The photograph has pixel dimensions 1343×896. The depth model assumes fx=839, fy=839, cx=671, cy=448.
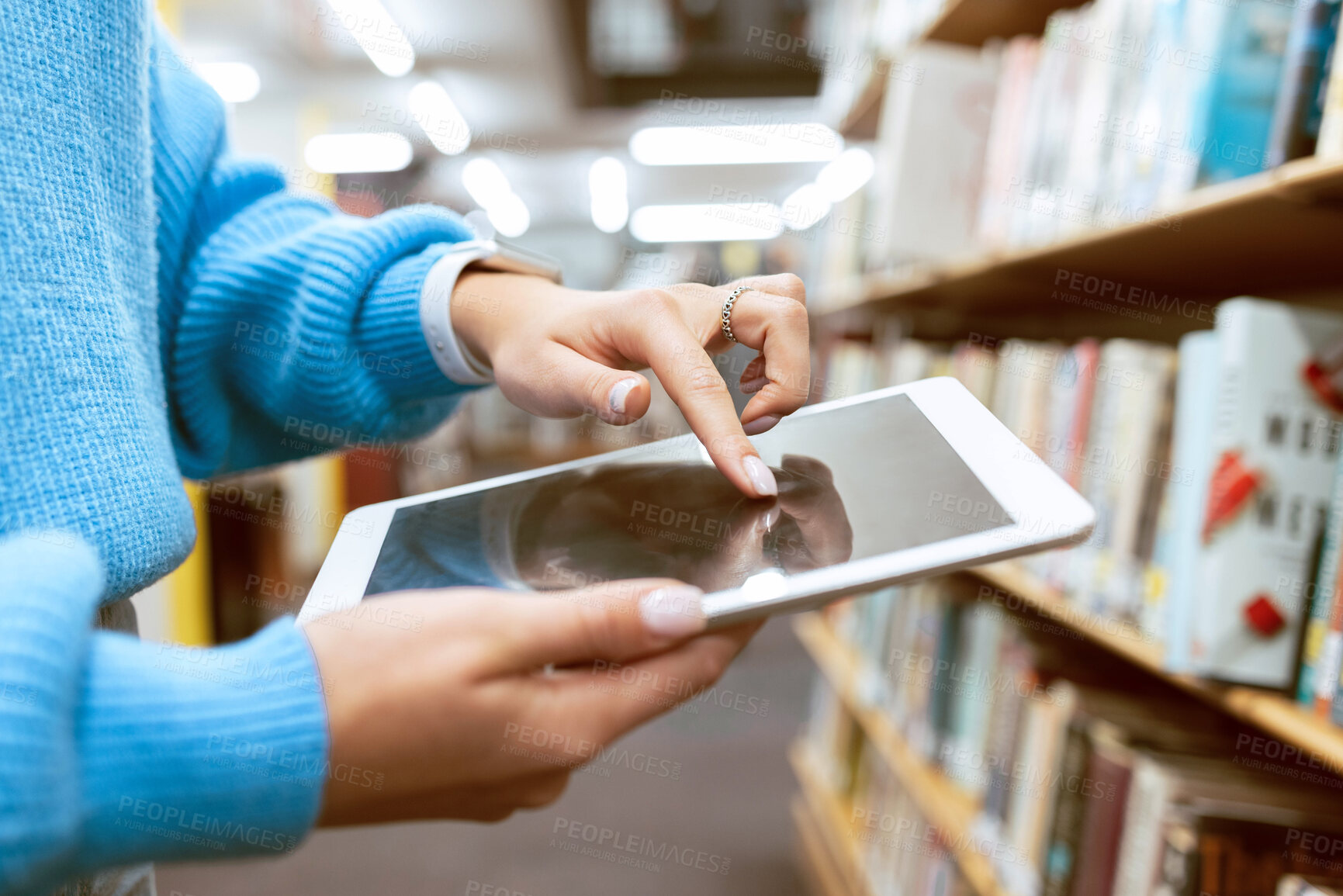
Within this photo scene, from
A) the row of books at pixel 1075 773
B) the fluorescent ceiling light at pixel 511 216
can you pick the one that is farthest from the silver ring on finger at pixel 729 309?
the fluorescent ceiling light at pixel 511 216

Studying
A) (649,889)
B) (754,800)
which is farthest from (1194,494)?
(754,800)

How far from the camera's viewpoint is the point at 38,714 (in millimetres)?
309

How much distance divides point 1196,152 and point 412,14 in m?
4.51

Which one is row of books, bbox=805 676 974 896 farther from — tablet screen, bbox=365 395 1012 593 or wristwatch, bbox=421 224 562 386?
wristwatch, bbox=421 224 562 386

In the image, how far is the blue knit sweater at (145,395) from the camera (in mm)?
339

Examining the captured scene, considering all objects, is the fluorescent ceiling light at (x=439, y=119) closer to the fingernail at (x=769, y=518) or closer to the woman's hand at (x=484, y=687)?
the fingernail at (x=769, y=518)

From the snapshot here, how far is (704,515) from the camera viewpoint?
59cm

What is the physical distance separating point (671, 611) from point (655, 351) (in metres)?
0.25

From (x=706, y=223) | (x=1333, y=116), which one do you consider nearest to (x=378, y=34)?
(x=1333, y=116)

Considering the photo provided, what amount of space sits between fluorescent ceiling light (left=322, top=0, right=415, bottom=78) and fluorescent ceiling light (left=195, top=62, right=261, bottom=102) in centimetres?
73

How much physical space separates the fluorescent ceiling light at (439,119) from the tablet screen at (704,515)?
558 centimetres

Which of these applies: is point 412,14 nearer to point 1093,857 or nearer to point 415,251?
point 415,251

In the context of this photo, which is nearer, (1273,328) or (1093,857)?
(1273,328)

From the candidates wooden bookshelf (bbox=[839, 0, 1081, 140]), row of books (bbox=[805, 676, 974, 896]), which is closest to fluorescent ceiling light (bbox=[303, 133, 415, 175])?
wooden bookshelf (bbox=[839, 0, 1081, 140])
